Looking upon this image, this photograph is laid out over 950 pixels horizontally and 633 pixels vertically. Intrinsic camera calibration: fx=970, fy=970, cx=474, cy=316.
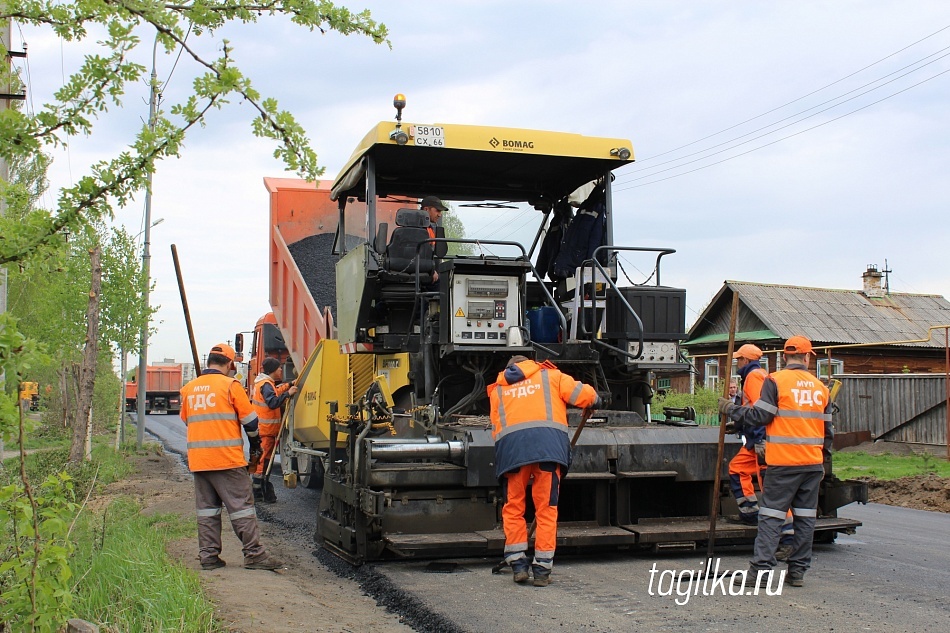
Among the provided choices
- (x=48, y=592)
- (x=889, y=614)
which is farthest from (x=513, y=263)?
(x=48, y=592)

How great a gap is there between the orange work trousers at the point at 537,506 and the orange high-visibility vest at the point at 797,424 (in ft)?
4.19

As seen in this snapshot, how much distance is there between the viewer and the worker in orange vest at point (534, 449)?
5.66m

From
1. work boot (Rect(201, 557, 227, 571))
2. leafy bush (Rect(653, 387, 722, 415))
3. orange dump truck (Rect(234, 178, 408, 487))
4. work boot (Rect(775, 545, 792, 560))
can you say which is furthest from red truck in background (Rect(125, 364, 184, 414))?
work boot (Rect(775, 545, 792, 560))

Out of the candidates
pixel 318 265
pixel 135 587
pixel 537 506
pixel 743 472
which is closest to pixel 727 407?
pixel 743 472

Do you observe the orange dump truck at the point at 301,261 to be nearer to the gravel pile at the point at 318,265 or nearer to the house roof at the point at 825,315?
the gravel pile at the point at 318,265

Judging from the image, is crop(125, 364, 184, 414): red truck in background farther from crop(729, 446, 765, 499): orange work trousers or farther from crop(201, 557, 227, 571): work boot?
crop(729, 446, 765, 499): orange work trousers

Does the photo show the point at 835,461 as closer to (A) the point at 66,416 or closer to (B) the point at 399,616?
(B) the point at 399,616

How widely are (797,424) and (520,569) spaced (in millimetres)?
1821

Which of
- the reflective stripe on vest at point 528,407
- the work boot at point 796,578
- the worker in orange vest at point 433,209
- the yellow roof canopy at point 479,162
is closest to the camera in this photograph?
the work boot at point 796,578

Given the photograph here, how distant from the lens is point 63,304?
1353cm

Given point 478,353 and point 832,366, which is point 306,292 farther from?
point 832,366

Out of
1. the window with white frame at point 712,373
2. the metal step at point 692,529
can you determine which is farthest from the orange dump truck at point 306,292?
the window with white frame at point 712,373

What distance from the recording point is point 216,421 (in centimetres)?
627

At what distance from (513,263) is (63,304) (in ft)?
29.4
